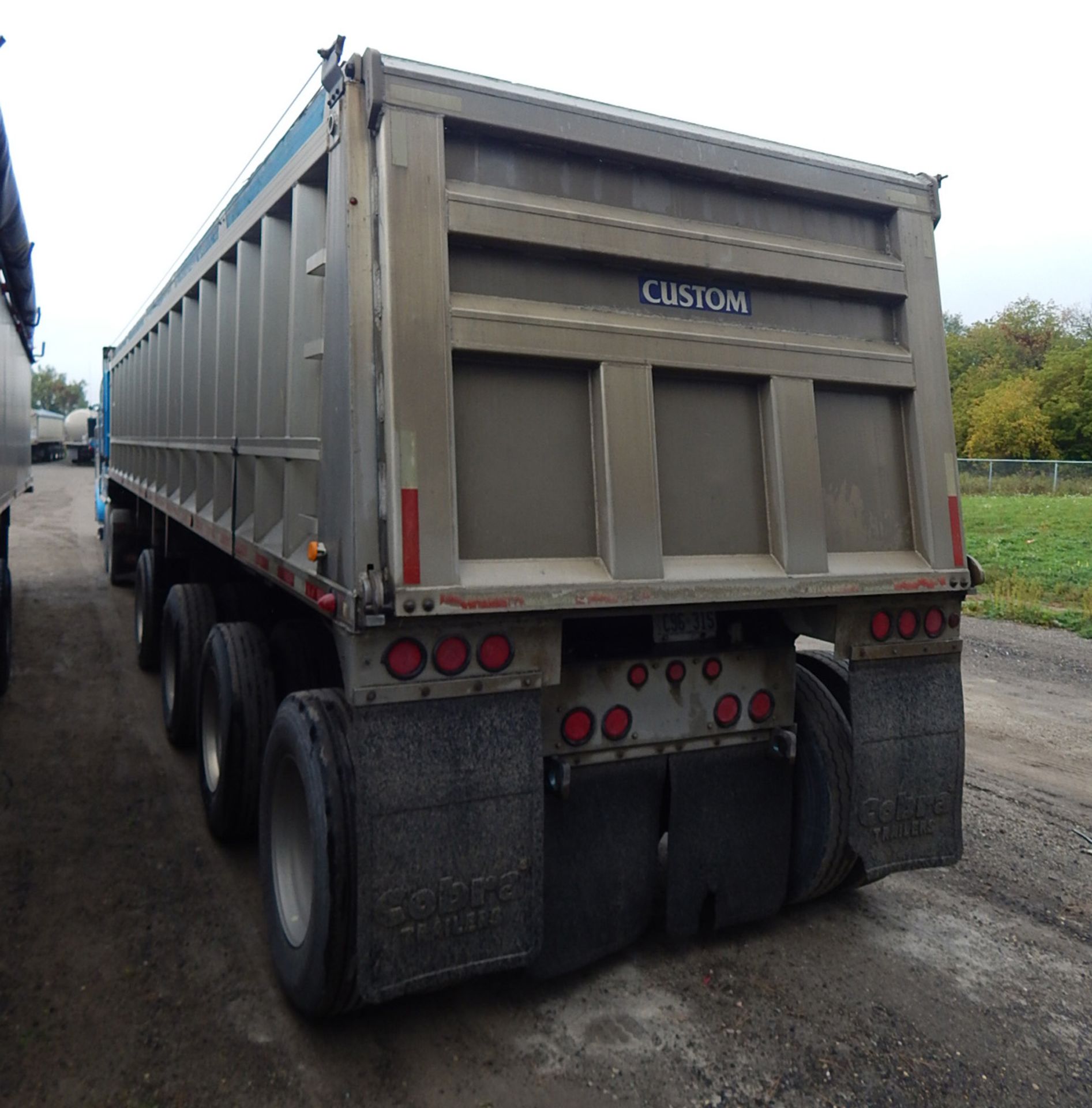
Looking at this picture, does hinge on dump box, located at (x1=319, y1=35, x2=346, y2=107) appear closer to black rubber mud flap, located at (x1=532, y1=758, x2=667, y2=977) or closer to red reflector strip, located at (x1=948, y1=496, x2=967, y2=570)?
black rubber mud flap, located at (x1=532, y1=758, x2=667, y2=977)

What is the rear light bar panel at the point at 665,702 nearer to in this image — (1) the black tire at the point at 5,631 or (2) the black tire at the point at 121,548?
(1) the black tire at the point at 5,631

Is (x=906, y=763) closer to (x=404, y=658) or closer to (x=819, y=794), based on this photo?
(x=819, y=794)

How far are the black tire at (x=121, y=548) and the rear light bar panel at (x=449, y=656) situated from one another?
10265 millimetres

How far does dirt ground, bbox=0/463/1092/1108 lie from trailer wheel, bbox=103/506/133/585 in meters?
7.22

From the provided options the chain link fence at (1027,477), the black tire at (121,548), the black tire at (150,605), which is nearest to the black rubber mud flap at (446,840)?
the black tire at (150,605)

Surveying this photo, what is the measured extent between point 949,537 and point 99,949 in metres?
3.82

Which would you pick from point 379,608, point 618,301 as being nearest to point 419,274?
point 618,301

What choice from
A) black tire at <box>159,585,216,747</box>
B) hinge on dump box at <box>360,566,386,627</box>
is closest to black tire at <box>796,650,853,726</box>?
hinge on dump box at <box>360,566,386,627</box>

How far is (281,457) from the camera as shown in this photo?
3863 millimetres

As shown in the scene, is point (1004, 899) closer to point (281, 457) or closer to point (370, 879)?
point (370, 879)

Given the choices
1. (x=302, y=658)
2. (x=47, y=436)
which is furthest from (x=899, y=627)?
(x=47, y=436)

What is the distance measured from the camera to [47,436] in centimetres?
4700

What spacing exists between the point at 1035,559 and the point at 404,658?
1414 cm

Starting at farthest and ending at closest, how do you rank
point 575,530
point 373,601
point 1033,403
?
point 1033,403, point 575,530, point 373,601
